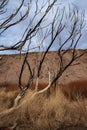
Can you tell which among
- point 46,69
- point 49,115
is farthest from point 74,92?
point 46,69

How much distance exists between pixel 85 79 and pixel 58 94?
16.9 m

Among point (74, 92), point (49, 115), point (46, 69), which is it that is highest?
point (49, 115)

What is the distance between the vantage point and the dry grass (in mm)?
12805

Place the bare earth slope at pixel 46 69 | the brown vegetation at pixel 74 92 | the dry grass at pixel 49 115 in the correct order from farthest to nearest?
the bare earth slope at pixel 46 69, the brown vegetation at pixel 74 92, the dry grass at pixel 49 115

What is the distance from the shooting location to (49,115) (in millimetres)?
14164

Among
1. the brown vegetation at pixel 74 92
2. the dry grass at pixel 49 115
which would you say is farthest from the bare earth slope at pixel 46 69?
the dry grass at pixel 49 115

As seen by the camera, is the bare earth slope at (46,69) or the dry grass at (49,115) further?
the bare earth slope at (46,69)

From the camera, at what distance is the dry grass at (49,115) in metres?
12.8

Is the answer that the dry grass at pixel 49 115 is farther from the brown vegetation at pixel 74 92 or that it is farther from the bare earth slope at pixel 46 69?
the bare earth slope at pixel 46 69

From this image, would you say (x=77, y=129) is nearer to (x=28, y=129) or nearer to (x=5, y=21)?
(x=28, y=129)

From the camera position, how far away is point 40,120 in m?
13.2

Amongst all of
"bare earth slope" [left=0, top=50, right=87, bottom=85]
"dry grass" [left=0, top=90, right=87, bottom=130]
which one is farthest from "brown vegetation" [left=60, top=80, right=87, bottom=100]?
"bare earth slope" [left=0, top=50, right=87, bottom=85]

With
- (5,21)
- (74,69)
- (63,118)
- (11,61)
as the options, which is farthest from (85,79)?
(5,21)

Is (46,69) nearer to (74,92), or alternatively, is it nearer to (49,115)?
(74,92)
